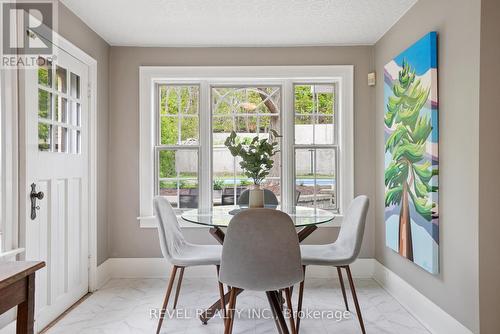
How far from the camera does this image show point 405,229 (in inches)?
112

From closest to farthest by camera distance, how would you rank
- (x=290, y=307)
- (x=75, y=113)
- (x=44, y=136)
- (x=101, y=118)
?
1. (x=290, y=307)
2. (x=44, y=136)
3. (x=75, y=113)
4. (x=101, y=118)

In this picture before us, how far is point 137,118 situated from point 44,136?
1257 mm

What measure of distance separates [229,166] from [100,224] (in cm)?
144

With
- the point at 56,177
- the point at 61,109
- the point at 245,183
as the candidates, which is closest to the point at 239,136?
the point at 245,183

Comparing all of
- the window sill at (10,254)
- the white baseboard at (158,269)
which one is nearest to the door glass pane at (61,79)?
the window sill at (10,254)

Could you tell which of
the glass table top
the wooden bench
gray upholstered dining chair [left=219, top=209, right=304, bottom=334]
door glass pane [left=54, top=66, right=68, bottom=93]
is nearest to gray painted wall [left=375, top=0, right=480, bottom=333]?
the glass table top

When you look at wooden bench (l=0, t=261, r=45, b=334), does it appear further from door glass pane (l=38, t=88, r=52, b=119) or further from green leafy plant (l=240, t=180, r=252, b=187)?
green leafy plant (l=240, t=180, r=252, b=187)

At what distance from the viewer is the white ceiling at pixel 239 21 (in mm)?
2791

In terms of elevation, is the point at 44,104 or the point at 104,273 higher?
the point at 44,104

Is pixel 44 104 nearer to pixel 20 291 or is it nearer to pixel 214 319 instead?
pixel 20 291

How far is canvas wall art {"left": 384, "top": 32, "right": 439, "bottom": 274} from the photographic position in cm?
243

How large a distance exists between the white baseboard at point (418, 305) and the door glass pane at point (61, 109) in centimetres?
312

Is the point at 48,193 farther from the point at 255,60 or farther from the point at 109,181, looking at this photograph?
the point at 255,60

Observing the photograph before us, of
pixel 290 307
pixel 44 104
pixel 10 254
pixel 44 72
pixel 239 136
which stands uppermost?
pixel 44 72
